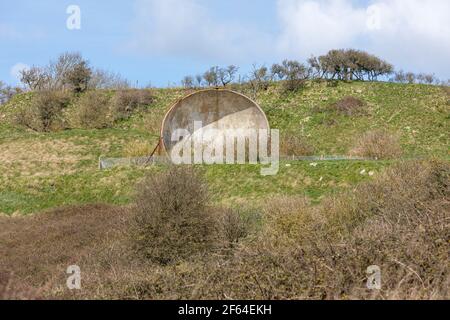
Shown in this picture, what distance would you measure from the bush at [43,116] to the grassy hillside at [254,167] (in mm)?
1220

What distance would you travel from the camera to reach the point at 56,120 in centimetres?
5075

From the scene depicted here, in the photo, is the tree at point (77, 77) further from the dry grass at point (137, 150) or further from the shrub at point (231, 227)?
the shrub at point (231, 227)

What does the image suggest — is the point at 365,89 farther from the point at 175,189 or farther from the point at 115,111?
the point at 175,189

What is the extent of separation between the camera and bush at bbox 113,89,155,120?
54.8 meters

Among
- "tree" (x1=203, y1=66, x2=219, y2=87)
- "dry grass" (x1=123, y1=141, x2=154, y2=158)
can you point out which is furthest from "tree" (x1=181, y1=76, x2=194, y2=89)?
"dry grass" (x1=123, y1=141, x2=154, y2=158)

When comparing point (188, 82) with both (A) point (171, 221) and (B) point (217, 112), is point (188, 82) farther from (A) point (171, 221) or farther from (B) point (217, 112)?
(A) point (171, 221)

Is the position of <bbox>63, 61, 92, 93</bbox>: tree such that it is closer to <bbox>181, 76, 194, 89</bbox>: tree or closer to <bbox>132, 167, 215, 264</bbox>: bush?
<bbox>181, 76, 194, 89</bbox>: tree

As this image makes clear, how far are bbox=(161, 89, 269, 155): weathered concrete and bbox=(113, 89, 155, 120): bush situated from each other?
17125 millimetres

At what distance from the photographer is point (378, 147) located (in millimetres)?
31219

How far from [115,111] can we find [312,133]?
18.2 meters

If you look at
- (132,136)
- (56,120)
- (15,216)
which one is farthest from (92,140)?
(56,120)

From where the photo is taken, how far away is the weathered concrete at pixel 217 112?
125 feet

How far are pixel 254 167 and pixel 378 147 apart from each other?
7.04m

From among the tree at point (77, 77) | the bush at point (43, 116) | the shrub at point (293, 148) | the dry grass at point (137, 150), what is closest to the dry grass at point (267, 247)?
the dry grass at point (137, 150)
